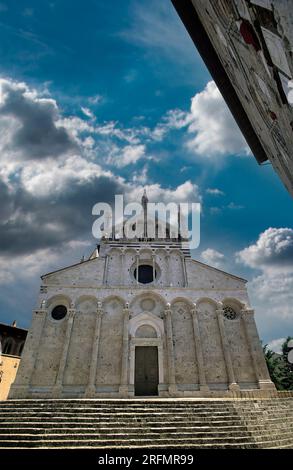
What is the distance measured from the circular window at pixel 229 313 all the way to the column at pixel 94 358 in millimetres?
8333

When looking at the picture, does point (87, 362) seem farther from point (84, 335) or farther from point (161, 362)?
point (161, 362)

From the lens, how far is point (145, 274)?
1844 cm

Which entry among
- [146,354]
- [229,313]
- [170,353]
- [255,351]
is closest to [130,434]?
[170,353]

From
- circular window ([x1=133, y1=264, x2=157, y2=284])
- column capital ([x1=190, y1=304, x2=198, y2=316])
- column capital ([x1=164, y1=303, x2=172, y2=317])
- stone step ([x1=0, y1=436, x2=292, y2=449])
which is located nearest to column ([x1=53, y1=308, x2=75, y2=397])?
circular window ([x1=133, y1=264, x2=157, y2=284])

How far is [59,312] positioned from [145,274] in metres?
6.42

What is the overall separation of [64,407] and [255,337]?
1179 cm

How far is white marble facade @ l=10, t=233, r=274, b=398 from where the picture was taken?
46.1 ft

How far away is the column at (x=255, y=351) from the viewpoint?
557 inches

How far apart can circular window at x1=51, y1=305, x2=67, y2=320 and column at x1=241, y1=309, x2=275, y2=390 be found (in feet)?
38.7

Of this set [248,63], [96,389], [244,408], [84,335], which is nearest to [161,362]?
[96,389]

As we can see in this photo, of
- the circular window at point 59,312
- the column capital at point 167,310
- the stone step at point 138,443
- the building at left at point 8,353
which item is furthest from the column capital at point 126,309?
the building at left at point 8,353

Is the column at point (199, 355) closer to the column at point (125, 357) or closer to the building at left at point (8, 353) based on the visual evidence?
the column at point (125, 357)

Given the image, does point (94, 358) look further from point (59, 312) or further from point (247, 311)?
point (247, 311)

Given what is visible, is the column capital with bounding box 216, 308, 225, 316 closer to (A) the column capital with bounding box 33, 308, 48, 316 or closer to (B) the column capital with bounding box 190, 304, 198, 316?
(B) the column capital with bounding box 190, 304, 198, 316
